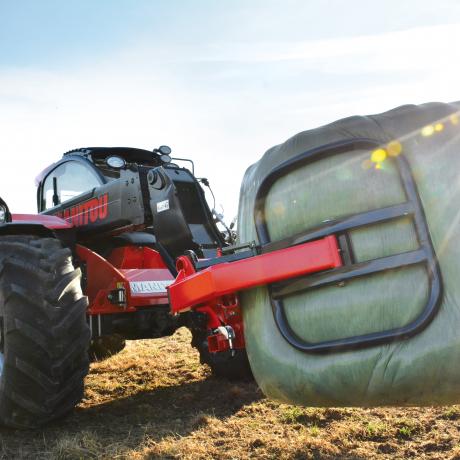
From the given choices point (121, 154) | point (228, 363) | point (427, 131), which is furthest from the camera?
point (121, 154)

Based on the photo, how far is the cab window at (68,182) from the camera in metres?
5.11

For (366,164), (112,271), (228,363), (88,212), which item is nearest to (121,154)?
(88,212)

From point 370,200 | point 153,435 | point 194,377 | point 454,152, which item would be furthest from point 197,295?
point 194,377

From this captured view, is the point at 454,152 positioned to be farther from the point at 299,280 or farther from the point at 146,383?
the point at 146,383

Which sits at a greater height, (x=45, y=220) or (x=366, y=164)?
(x=45, y=220)

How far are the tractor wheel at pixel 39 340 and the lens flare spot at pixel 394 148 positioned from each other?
2252mm

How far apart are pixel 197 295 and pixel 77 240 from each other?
2.89m

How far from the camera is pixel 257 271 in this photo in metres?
2.03

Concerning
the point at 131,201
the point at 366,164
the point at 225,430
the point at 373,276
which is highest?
the point at 131,201

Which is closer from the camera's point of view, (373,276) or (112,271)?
(373,276)

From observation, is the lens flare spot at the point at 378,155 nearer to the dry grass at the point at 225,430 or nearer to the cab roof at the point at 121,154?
the dry grass at the point at 225,430

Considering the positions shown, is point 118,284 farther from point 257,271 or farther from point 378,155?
point 378,155

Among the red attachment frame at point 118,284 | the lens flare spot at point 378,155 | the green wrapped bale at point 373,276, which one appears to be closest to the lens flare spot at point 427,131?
the green wrapped bale at point 373,276

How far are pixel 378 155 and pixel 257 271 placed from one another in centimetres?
59
